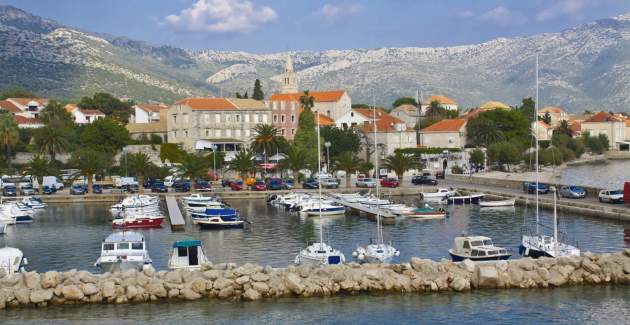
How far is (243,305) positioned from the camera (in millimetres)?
32281

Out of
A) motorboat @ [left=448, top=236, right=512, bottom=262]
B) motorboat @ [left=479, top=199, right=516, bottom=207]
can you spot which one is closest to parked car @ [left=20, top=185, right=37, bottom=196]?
motorboat @ [left=479, top=199, right=516, bottom=207]

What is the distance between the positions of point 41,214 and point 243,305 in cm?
4365

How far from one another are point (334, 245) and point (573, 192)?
2849 centimetres

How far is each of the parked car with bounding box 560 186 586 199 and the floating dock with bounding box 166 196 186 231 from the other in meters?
31.3

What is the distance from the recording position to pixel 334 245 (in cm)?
4903

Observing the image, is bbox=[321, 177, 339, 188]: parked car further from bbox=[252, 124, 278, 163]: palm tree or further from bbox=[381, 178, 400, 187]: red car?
bbox=[252, 124, 278, 163]: palm tree

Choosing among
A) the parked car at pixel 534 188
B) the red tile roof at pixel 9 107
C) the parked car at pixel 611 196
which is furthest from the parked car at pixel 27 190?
the parked car at pixel 611 196

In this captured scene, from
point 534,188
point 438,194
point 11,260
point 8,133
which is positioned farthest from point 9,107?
point 11,260

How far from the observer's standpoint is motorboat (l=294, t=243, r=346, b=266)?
3978cm

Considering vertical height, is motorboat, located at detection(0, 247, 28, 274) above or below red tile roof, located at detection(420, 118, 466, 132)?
below

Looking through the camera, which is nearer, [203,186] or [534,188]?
[534,188]

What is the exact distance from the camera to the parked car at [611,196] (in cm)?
6353

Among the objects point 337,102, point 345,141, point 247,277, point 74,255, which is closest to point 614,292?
point 247,277

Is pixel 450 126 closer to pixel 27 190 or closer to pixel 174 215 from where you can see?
pixel 27 190
